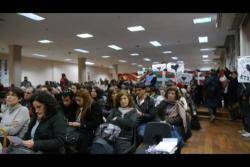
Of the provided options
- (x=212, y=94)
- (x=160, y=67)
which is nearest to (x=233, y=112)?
(x=212, y=94)

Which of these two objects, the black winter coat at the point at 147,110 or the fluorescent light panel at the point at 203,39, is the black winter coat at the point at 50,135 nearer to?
the black winter coat at the point at 147,110

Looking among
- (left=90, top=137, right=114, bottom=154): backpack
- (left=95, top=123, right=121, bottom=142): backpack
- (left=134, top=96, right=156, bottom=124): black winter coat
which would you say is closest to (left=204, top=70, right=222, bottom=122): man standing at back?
(left=134, top=96, right=156, bottom=124): black winter coat

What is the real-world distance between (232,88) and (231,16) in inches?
76.7

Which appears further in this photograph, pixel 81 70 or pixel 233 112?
pixel 81 70

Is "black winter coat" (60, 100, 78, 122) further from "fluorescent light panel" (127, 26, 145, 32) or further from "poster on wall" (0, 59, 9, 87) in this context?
"poster on wall" (0, 59, 9, 87)

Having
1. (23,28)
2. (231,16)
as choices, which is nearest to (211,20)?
(231,16)

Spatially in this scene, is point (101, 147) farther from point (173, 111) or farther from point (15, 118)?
point (173, 111)

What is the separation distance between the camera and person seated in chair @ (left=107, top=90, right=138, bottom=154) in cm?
304

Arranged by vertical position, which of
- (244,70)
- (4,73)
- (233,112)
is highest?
(4,73)

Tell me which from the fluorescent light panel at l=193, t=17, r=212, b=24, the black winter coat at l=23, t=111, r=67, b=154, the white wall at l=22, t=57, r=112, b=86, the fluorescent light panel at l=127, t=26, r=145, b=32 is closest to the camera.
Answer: the black winter coat at l=23, t=111, r=67, b=154

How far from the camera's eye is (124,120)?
3.17m

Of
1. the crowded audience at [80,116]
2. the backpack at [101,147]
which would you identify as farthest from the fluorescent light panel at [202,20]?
the backpack at [101,147]

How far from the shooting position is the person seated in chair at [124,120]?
3.04 metres

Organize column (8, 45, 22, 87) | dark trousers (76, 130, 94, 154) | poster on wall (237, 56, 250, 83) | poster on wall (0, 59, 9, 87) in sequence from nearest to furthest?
dark trousers (76, 130, 94, 154) → poster on wall (237, 56, 250, 83) → column (8, 45, 22, 87) → poster on wall (0, 59, 9, 87)
